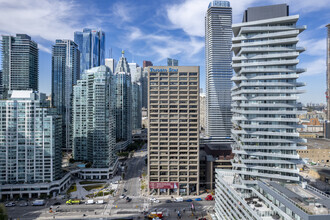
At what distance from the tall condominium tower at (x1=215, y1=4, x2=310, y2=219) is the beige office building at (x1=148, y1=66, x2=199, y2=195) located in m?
45.4

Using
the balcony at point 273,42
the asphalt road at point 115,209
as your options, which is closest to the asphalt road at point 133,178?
the asphalt road at point 115,209

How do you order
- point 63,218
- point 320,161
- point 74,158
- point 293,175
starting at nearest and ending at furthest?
1. point 293,175
2. point 63,218
3. point 320,161
4. point 74,158

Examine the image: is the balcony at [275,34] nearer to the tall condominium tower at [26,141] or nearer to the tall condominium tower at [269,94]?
the tall condominium tower at [269,94]

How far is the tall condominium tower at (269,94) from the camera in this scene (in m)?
75.2

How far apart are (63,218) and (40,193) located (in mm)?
34207

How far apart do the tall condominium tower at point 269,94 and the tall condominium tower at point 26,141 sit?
101 m

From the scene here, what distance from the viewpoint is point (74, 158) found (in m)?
192

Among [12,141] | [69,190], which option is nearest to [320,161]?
[69,190]

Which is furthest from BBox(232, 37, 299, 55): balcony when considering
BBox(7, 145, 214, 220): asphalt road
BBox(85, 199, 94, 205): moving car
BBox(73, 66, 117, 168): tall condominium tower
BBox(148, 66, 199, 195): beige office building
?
BBox(73, 66, 117, 168): tall condominium tower

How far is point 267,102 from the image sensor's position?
7750 centimetres

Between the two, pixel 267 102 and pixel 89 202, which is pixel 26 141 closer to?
pixel 89 202

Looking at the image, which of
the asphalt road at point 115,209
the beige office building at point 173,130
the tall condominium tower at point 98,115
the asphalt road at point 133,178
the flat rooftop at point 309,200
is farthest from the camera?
the tall condominium tower at point 98,115

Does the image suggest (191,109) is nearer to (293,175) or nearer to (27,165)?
(293,175)

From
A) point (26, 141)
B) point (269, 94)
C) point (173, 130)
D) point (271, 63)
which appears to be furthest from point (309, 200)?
point (26, 141)
